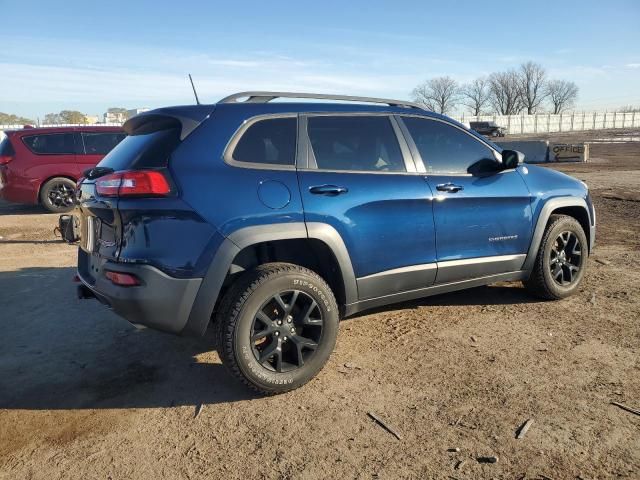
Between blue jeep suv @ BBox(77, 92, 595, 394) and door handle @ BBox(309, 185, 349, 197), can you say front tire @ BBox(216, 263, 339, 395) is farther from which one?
door handle @ BBox(309, 185, 349, 197)

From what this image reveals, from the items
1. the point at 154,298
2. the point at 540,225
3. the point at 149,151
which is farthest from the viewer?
the point at 540,225

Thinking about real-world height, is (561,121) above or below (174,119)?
below

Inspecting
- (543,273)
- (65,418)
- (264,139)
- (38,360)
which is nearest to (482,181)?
(543,273)

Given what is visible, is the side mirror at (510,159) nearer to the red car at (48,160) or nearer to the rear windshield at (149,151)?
the rear windshield at (149,151)

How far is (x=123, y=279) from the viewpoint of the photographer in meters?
2.87

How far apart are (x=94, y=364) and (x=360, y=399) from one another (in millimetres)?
1981

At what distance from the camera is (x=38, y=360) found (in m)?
3.71

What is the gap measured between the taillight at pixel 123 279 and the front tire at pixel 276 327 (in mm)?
520

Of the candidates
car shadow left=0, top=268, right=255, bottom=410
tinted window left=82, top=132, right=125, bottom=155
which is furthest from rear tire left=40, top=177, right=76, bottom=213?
car shadow left=0, top=268, right=255, bottom=410

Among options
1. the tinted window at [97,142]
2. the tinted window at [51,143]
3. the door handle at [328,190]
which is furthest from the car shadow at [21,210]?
the door handle at [328,190]

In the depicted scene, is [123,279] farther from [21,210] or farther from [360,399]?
[21,210]

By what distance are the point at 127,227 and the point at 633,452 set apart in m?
2.90

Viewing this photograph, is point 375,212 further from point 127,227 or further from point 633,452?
point 633,452

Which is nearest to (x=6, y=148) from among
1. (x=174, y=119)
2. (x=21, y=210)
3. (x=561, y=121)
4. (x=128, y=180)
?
(x=21, y=210)
